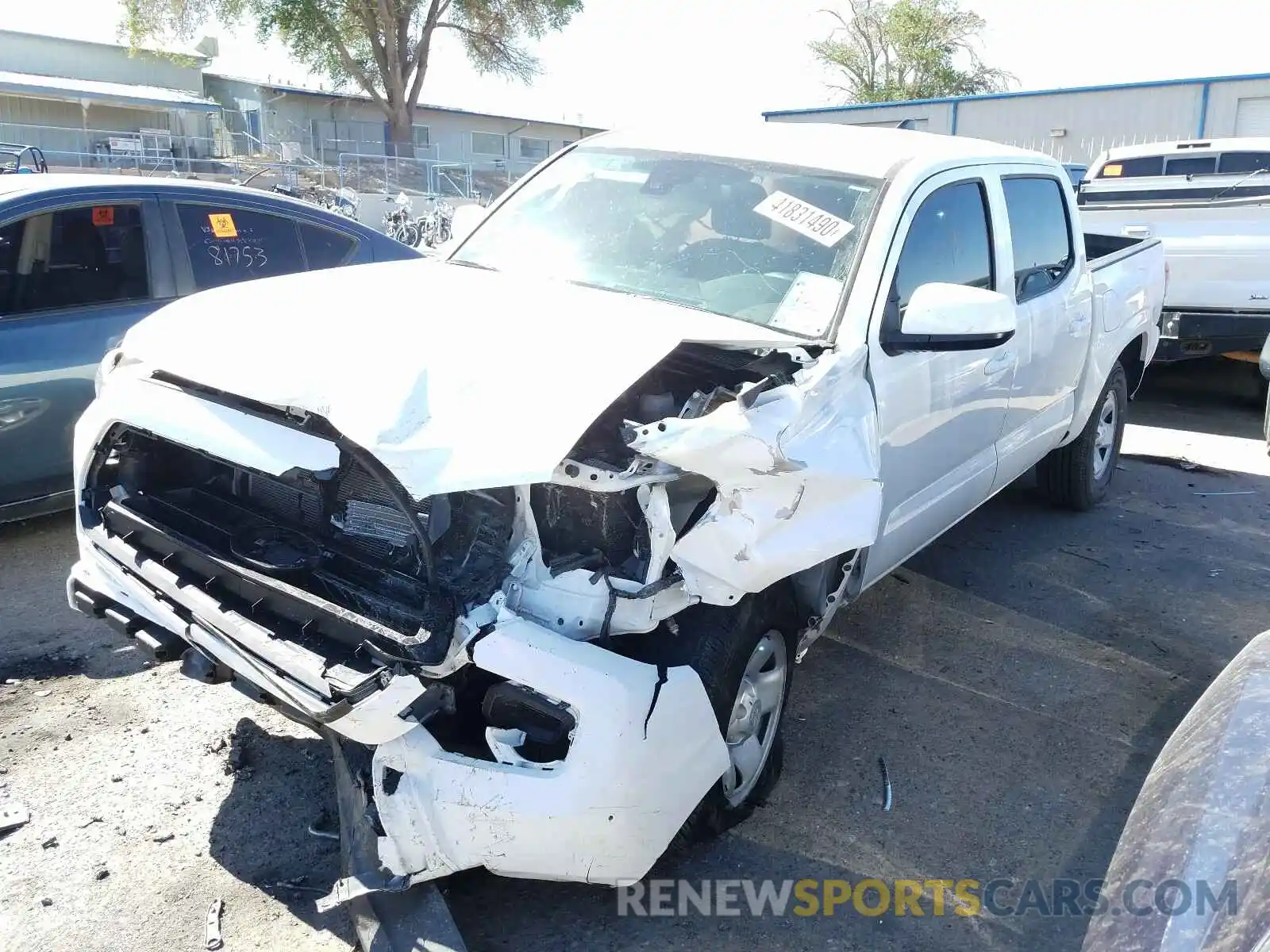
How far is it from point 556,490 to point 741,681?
0.75 m

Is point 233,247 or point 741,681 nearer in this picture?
point 741,681

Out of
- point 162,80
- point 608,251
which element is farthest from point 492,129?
point 608,251

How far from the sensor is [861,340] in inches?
125

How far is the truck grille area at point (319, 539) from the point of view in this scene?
2449 millimetres

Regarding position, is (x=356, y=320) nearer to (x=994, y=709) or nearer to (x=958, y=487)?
(x=958, y=487)

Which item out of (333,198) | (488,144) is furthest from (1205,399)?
(488,144)

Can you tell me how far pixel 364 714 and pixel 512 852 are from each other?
46cm

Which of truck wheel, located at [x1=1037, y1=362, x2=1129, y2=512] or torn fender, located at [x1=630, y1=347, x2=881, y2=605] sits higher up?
torn fender, located at [x1=630, y1=347, x2=881, y2=605]

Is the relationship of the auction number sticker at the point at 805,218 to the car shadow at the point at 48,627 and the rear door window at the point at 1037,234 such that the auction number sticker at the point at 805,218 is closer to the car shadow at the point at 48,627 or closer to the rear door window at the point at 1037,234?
the rear door window at the point at 1037,234

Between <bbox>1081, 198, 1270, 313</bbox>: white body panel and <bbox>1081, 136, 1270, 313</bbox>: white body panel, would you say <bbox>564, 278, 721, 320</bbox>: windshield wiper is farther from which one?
<bbox>1081, 198, 1270, 313</bbox>: white body panel

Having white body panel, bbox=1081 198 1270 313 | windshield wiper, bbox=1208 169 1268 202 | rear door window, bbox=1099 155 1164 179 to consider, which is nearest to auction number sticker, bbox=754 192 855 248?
white body panel, bbox=1081 198 1270 313

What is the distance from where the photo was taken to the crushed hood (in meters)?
2.34

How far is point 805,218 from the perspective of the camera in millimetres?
3580

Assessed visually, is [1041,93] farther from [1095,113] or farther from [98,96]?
[98,96]
